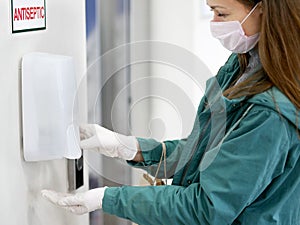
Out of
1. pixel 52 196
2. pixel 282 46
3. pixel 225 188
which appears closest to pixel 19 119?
pixel 52 196

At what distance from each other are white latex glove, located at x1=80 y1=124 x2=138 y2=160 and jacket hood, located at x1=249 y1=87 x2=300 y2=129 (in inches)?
17.6

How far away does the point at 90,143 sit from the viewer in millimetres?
1381

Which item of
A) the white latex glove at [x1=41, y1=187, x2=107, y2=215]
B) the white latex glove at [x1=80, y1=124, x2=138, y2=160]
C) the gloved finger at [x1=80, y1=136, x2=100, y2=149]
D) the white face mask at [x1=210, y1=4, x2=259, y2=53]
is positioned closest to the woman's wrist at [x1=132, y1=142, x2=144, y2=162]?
the white latex glove at [x1=80, y1=124, x2=138, y2=160]

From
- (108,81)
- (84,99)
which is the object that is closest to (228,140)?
(84,99)

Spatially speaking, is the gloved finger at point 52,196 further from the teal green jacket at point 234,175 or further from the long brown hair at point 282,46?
the long brown hair at point 282,46

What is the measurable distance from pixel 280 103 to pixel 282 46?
12cm

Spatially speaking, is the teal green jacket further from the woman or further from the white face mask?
the white face mask

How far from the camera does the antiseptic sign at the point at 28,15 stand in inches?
43.3

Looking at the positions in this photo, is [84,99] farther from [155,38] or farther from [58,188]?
[155,38]

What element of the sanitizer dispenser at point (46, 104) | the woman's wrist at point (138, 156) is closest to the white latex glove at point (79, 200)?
the sanitizer dispenser at point (46, 104)

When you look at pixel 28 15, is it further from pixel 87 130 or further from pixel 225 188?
pixel 225 188

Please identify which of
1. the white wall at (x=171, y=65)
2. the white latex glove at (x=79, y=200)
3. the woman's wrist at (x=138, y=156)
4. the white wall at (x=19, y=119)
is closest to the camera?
the white wall at (x=19, y=119)

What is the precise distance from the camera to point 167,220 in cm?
120

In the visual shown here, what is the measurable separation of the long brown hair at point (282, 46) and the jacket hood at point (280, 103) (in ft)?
0.04
